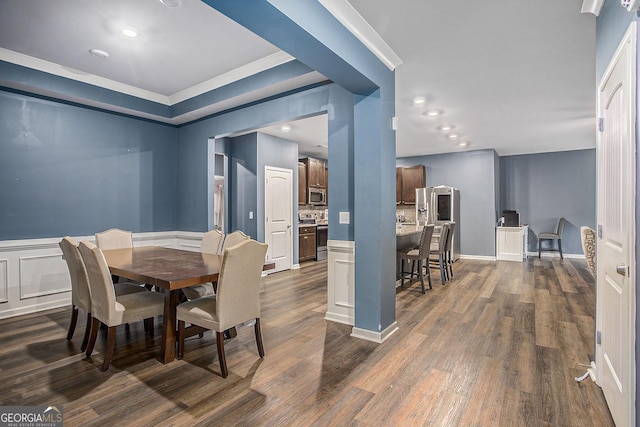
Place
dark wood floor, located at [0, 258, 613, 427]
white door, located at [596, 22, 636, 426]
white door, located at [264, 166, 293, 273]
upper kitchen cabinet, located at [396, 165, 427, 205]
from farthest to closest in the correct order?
upper kitchen cabinet, located at [396, 165, 427, 205], white door, located at [264, 166, 293, 273], dark wood floor, located at [0, 258, 613, 427], white door, located at [596, 22, 636, 426]

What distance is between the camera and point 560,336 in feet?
10.1

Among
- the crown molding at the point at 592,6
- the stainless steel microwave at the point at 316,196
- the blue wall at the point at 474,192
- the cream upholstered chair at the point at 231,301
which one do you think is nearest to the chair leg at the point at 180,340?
the cream upholstered chair at the point at 231,301

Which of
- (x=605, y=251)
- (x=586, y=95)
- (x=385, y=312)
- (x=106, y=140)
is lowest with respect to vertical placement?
A: (x=385, y=312)

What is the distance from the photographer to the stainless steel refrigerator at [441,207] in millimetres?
7434

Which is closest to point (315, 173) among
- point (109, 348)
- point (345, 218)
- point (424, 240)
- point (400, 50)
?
point (424, 240)

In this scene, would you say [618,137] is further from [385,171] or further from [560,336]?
[560,336]

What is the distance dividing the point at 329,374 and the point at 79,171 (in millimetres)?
4082

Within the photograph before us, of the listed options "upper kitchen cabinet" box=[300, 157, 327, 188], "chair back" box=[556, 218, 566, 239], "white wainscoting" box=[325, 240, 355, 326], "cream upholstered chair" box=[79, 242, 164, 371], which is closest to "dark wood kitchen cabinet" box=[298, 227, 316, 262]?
"upper kitchen cabinet" box=[300, 157, 327, 188]

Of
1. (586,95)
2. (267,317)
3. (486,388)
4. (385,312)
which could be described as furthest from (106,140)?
(586,95)

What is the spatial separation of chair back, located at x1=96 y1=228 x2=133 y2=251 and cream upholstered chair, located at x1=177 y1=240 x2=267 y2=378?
195 centimetres

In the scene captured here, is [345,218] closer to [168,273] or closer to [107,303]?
[168,273]

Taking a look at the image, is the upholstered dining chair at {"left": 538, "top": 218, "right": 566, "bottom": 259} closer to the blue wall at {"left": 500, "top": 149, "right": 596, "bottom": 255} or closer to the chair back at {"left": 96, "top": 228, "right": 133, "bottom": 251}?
the blue wall at {"left": 500, "top": 149, "right": 596, "bottom": 255}

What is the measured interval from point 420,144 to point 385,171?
4603mm

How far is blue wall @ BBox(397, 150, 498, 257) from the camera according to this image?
7.64m
